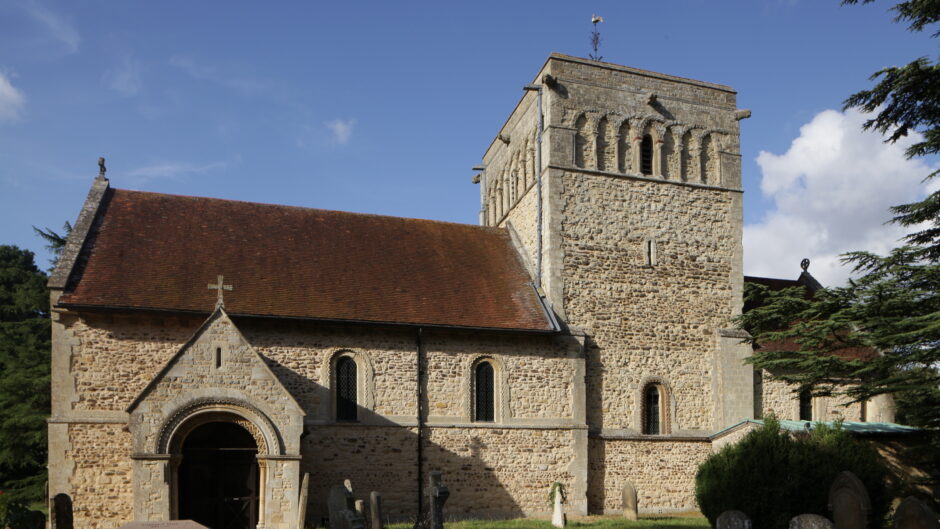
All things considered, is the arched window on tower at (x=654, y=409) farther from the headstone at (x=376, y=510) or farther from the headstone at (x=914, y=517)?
the headstone at (x=914, y=517)

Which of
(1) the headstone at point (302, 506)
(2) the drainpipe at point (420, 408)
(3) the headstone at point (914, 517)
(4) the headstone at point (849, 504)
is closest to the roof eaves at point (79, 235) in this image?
(1) the headstone at point (302, 506)

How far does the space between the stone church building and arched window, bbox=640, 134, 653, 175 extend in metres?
0.07

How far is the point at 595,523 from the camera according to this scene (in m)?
18.9

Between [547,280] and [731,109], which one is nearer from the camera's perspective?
[547,280]

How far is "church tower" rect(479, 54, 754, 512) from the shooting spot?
21.7 metres

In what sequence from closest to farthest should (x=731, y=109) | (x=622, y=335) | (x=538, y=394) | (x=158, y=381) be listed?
1. (x=158, y=381)
2. (x=538, y=394)
3. (x=622, y=335)
4. (x=731, y=109)

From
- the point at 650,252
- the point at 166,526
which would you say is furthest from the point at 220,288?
the point at 650,252

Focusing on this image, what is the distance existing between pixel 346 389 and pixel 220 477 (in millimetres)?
3622

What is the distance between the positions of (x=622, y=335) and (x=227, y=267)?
434 inches

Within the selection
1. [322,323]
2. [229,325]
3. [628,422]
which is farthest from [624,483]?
[229,325]

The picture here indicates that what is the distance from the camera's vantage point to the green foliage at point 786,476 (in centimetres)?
1593

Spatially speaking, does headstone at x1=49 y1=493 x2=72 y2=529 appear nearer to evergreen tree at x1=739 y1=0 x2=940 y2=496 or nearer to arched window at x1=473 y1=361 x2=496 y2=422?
arched window at x1=473 y1=361 x2=496 y2=422

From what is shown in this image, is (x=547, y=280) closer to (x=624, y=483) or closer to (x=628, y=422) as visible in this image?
(x=628, y=422)

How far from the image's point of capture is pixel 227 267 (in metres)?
19.9
